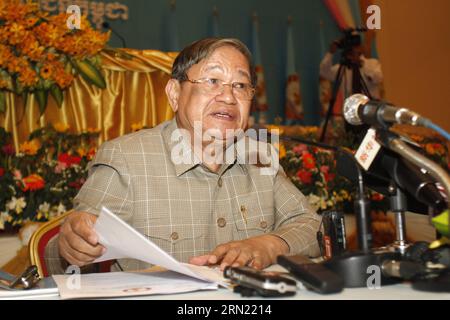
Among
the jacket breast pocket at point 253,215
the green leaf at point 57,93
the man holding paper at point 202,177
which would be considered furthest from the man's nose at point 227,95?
the green leaf at point 57,93

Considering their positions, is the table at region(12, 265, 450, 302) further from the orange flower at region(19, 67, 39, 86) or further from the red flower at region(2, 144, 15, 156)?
the orange flower at region(19, 67, 39, 86)

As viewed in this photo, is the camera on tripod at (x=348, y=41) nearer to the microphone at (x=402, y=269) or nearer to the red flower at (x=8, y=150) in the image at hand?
the red flower at (x=8, y=150)

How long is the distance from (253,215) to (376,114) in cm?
74

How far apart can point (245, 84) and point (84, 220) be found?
677mm

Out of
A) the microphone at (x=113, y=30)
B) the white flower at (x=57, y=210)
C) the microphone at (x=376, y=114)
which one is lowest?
the white flower at (x=57, y=210)

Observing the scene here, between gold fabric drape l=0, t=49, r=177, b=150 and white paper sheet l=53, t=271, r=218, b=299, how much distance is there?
178cm

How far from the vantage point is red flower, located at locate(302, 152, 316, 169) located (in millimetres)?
2506

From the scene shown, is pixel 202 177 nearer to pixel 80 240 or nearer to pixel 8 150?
pixel 80 240

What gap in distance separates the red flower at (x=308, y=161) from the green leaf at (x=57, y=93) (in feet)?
3.71

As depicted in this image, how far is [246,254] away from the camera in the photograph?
114 centimetres

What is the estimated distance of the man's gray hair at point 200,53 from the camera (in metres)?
1.56

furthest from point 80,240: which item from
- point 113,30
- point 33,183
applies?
point 113,30

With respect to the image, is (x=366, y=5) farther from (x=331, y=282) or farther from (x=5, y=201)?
(x=331, y=282)

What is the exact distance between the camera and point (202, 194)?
150 cm
